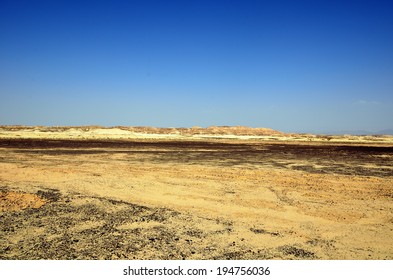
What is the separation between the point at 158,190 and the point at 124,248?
5.18 meters

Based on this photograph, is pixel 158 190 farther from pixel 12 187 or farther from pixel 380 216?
pixel 380 216

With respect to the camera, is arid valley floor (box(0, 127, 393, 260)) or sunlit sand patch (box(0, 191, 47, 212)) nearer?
arid valley floor (box(0, 127, 393, 260))

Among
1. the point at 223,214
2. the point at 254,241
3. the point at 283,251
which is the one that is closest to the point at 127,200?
the point at 223,214

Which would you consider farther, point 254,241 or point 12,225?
point 12,225

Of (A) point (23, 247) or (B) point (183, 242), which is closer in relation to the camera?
(A) point (23, 247)

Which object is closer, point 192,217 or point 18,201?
point 192,217

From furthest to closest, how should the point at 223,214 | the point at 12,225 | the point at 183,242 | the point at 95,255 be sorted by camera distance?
the point at 223,214, the point at 12,225, the point at 183,242, the point at 95,255

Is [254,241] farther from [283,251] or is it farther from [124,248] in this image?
[124,248]

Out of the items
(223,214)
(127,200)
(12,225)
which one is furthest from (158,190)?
(12,225)

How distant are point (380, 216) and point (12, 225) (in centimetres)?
933

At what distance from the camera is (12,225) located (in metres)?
6.86

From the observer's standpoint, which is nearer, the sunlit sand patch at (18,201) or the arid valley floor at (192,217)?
the arid valley floor at (192,217)
